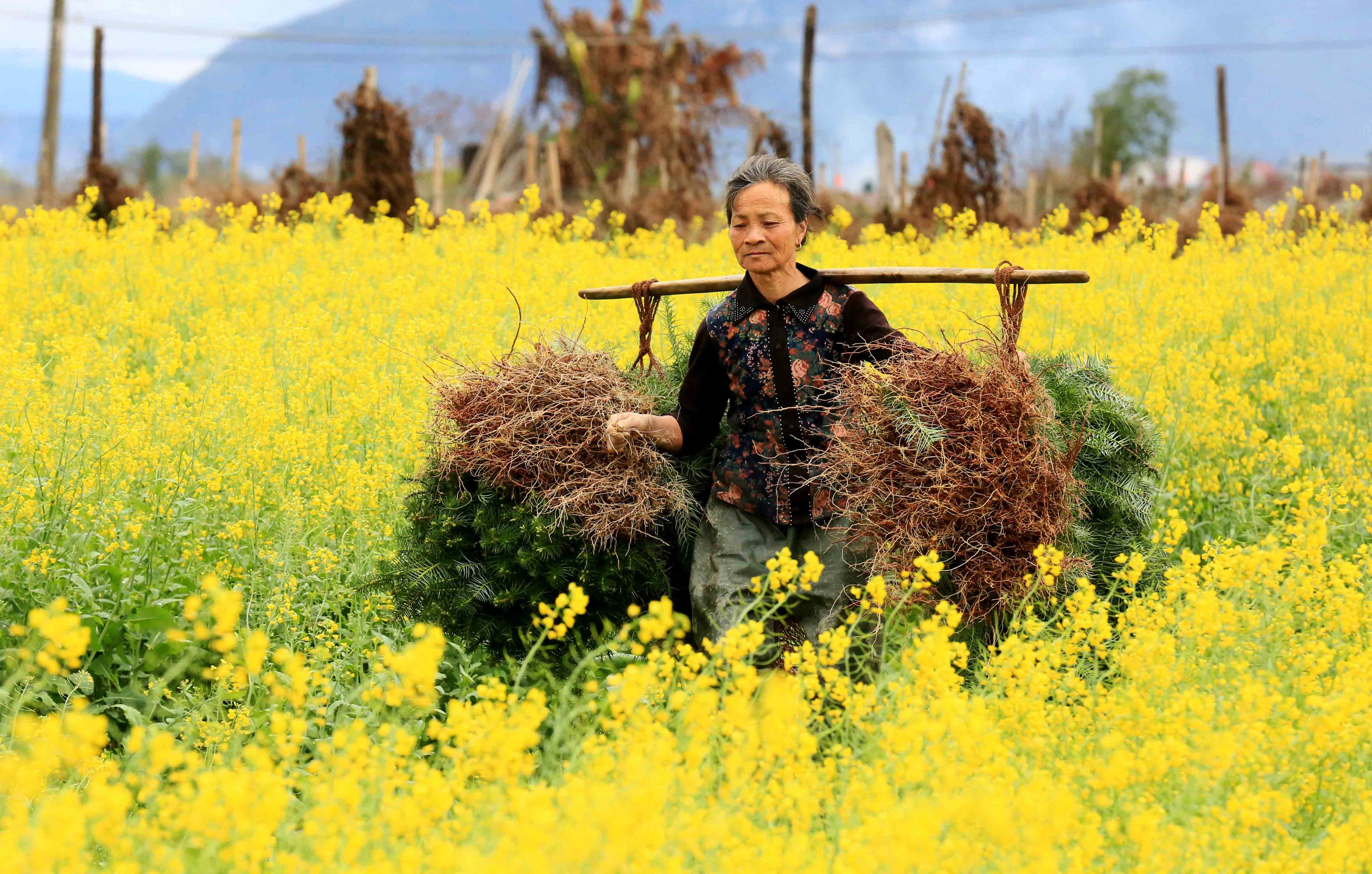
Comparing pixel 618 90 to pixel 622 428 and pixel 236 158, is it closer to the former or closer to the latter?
pixel 236 158

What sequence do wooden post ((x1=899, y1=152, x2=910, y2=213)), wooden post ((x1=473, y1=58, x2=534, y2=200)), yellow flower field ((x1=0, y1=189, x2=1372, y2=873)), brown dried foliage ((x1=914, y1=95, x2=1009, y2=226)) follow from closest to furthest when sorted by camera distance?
yellow flower field ((x1=0, y1=189, x2=1372, y2=873)) < brown dried foliage ((x1=914, y1=95, x2=1009, y2=226)) < wooden post ((x1=899, y1=152, x2=910, y2=213)) < wooden post ((x1=473, y1=58, x2=534, y2=200))

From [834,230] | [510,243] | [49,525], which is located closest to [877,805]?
[49,525]

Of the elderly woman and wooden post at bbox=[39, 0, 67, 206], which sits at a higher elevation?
wooden post at bbox=[39, 0, 67, 206]

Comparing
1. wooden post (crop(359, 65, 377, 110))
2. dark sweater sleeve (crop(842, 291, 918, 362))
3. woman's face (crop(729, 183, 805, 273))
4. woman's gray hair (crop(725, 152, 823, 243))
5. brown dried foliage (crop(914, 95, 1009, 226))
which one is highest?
wooden post (crop(359, 65, 377, 110))

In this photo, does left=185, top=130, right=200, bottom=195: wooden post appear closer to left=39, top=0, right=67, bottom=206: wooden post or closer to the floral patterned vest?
left=39, top=0, right=67, bottom=206: wooden post

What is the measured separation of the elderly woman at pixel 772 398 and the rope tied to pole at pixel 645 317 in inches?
15.6

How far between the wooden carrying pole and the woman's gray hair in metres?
0.22

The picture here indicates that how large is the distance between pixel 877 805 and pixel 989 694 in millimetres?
897

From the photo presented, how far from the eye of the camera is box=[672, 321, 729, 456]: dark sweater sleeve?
395cm

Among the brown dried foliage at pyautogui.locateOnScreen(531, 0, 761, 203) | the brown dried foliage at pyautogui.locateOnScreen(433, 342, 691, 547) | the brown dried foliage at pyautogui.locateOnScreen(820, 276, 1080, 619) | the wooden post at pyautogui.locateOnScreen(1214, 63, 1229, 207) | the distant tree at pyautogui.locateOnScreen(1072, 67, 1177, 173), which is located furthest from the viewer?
the distant tree at pyautogui.locateOnScreen(1072, 67, 1177, 173)

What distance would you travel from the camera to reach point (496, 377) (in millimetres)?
4027

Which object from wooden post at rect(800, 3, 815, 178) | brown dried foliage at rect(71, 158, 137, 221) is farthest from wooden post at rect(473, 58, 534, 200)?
brown dried foliage at rect(71, 158, 137, 221)

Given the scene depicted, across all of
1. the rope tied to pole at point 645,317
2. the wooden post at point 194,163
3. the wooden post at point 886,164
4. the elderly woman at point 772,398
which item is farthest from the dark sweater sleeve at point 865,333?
the wooden post at point 194,163

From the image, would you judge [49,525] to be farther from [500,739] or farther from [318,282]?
[318,282]
